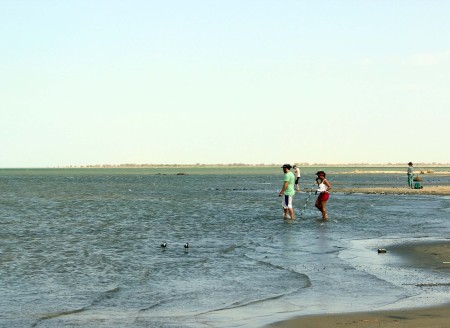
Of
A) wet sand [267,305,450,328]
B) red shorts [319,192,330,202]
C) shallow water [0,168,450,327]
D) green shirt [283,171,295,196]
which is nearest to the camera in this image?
wet sand [267,305,450,328]

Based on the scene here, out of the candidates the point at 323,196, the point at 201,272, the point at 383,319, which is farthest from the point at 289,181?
the point at 383,319

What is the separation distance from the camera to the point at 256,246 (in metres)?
19.0

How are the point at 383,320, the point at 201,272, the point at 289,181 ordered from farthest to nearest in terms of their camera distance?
the point at 289,181
the point at 201,272
the point at 383,320

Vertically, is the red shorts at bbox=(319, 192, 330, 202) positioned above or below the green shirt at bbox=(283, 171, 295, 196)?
below

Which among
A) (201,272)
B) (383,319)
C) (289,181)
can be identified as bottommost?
(201,272)

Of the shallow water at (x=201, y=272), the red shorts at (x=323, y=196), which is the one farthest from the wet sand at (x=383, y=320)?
the red shorts at (x=323, y=196)

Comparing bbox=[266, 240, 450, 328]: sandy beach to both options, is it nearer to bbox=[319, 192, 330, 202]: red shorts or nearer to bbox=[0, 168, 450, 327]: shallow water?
bbox=[0, 168, 450, 327]: shallow water

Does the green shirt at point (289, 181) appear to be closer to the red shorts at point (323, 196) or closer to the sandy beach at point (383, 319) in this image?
the red shorts at point (323, 196)

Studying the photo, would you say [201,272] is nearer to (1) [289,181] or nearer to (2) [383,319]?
(2) [383,319]

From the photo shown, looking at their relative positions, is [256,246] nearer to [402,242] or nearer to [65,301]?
[402,242]

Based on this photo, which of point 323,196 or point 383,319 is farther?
point 323,196

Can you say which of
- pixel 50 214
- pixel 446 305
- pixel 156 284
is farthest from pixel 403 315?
pixel 50 214

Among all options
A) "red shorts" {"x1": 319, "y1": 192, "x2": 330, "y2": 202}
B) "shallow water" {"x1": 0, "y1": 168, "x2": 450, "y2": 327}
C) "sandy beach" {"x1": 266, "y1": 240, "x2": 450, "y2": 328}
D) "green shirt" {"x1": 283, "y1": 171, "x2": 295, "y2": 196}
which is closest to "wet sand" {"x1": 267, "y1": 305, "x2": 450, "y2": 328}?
"sandy beach" {"x1": 266, "y1": 240, "x2": 450, "y2": 328}

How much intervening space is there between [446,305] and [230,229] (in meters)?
15.1
